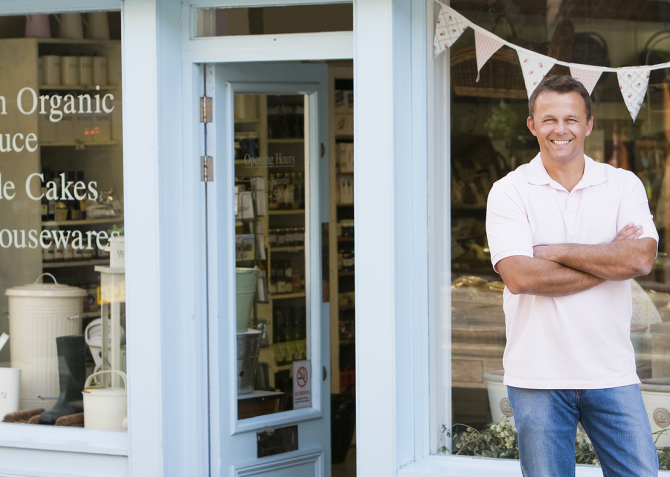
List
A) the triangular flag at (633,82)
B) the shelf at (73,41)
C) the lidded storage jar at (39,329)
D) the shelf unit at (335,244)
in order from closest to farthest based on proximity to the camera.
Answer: the triangular flag at (633,82) → the shelf at (73,41) → the lidded storage jar at (39,329) → the shelf unit at (335,244)

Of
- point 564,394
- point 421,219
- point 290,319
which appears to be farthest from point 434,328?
point 564,394

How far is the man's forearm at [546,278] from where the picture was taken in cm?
211

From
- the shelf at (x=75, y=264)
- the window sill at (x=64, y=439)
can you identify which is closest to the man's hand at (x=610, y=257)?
the window sill at (x=64, y=439)

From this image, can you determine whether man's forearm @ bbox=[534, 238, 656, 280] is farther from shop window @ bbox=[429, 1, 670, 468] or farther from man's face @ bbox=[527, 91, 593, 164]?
shop window @ bbox=[429, 1, 670, 468]

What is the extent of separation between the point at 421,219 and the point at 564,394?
1.10 meters

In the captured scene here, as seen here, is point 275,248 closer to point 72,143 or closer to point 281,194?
point 281,194

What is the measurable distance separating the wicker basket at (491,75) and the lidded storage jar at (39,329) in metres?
1.95

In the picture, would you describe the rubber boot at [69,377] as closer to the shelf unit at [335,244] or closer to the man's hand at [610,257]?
the shelf unit at [335,244]

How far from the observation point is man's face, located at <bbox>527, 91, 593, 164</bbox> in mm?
2189

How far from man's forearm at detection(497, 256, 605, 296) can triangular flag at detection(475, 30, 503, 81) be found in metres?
1.21

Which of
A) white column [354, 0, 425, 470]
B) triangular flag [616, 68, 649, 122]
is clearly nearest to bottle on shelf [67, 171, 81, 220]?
white column [354, 0, 425, 470]

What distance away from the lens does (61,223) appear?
369 centimetres

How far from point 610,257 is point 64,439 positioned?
2474 mm

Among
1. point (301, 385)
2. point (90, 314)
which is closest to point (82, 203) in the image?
point (90, 314)
